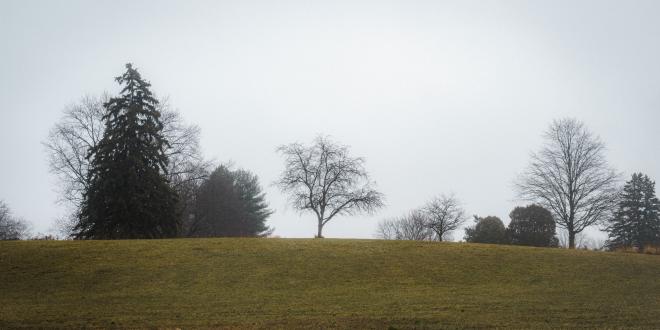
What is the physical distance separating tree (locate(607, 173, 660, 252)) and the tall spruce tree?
2056 inches

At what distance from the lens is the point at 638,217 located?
6012cm

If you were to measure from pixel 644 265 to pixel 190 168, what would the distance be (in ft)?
137

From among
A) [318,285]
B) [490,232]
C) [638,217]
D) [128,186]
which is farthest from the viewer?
[638,217]

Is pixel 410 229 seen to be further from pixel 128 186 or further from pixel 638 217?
pixel 128 186

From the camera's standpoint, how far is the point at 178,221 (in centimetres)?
4066

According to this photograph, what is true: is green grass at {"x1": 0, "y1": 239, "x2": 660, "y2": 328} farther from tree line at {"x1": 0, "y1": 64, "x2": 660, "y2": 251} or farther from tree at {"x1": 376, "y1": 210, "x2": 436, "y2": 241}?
tree at {"x1": 376, "y1": 210, "x2": 436, "y2": 241}

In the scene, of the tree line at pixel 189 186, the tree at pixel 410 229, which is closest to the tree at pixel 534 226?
the tree line at pixel 189 186

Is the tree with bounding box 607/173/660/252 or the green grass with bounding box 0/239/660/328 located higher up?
the tree with bounding box 607/173/660/252

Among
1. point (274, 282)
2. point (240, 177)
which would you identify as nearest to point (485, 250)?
point (274, 282)

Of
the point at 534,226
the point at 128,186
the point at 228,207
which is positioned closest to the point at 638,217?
the point at 534,226

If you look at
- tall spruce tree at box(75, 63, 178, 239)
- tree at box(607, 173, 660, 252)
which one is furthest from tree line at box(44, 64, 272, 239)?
tree at box(607, 173, 660, 252)

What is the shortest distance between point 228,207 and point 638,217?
51.8 m

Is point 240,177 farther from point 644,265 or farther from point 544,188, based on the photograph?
point 644,265

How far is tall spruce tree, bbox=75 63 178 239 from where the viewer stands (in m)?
37.9
